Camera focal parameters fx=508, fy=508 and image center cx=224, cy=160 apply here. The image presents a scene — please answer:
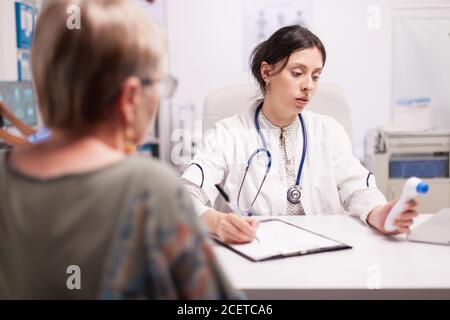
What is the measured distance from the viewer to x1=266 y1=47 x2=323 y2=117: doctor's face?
5.11 feet

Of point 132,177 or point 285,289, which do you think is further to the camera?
point 285,289

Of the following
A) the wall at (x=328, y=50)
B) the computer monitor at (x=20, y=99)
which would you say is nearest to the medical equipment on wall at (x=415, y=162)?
the wall at (x=328, y=50)

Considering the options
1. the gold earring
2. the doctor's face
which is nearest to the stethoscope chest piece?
the doctor's face

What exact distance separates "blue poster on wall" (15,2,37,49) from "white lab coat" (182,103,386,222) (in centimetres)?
129

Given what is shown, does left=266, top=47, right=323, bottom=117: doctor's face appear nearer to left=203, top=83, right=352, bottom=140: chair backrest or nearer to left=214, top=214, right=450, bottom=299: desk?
left=203, top=83, right=352, bottom=140: chair backrest

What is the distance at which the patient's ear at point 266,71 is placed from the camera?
165cm

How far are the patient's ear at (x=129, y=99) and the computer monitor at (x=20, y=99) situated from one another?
164 cm

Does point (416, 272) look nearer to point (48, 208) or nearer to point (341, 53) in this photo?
point (48, 208)

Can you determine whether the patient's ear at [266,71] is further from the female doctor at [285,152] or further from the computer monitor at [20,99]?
the computer monitor at [20,99]

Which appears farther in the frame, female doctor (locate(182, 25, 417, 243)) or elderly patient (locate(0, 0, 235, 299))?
female doctor (locate(182, 25, 417, 243))
